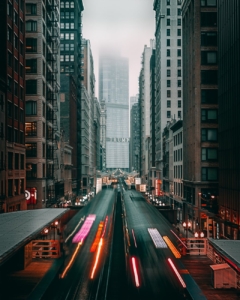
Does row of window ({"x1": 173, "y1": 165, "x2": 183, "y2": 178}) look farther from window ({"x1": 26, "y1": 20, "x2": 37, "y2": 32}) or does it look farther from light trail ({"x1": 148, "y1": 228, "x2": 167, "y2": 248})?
light trail ({"x1": 148, "y1": 228, "x2": 167, "y2": 248})

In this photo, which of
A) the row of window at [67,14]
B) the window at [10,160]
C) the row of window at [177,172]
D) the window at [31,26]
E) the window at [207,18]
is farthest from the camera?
the row of window at [67,14]

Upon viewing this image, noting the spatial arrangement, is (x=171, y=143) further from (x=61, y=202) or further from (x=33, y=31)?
(x=33, y=31)

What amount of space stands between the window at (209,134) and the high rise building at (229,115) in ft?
50.7

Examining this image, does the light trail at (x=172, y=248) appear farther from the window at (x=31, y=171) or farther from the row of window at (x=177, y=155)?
the row of window at (x=177, y=155)

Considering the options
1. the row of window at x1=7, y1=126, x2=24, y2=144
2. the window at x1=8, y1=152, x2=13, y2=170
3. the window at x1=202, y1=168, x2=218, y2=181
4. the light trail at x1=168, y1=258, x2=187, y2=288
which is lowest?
the light trail at x1=168, y1=258, x2=187, y2=288

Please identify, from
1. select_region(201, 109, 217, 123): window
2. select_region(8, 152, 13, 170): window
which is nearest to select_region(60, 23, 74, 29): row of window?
select_region(201, 109, 217, 123): window

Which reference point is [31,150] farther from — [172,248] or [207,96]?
[172,248]

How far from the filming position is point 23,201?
66625 mm

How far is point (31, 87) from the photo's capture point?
77.6m

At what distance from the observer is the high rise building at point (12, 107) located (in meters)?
57.4

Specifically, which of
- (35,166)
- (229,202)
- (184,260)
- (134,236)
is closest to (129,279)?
(184,260)

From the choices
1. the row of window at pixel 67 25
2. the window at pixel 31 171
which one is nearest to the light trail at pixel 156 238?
the window at pixel 31 171

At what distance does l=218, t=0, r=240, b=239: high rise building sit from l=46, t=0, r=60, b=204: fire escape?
34875 mm

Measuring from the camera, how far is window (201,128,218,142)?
79.1m
